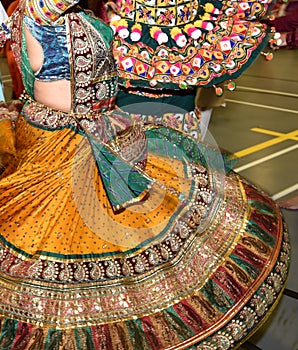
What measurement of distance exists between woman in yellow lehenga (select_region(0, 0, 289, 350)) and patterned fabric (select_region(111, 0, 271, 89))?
34 centimetres

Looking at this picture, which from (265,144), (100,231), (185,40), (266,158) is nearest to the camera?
(100,231)

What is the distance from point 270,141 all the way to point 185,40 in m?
2.88

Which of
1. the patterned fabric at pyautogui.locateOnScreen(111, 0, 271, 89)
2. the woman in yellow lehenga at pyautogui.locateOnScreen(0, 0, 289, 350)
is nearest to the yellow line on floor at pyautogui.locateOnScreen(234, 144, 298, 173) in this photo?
the patterned fabric at pyautogui.locateOnScreen(111, 0, 271, 89)

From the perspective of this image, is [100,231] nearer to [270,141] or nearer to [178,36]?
[178,36]

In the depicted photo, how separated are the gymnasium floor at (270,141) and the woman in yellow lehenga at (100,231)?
0.40 metres

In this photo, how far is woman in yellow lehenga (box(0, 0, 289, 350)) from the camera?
153 centimetres

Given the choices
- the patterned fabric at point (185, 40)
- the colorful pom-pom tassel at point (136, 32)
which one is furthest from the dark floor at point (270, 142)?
the colorful pom-pom tassel at point (136, 32)

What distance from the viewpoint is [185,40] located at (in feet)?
6.66

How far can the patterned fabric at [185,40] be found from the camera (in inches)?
75.8


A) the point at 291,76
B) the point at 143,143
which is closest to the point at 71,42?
the point at 143,143

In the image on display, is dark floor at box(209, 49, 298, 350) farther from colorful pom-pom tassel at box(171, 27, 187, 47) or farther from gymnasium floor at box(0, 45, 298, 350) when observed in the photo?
colorful pom-pom tassel at box(171, 27, 187, 47)

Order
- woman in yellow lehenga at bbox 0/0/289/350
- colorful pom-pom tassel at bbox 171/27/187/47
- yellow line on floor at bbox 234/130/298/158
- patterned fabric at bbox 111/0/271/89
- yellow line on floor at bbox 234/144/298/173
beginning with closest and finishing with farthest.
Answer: woman in yellow lehenga at bbox 0/0/289/350
patterned fabric at bbox 111/0/271/89
colorful pom-pom tassel at bbox 171/27/187/47
yellow line on floor at bbox 234/144/298/173
yellow line on floor at bbox 234/130/298/158

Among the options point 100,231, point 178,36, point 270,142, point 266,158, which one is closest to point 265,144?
point 270,142

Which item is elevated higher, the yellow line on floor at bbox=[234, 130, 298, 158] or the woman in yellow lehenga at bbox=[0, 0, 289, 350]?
the woman in yellow lehenga at bbox=[0, 0, 289, 350]
